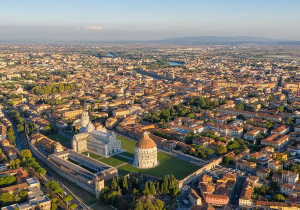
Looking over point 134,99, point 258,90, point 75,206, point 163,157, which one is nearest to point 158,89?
point 134,99

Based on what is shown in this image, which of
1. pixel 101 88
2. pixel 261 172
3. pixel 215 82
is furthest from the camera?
pixel 215 82

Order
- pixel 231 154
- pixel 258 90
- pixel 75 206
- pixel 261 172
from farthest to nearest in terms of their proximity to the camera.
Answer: pixel 258 90, pixel 231 154, pixel 261 172, pixel 75 206

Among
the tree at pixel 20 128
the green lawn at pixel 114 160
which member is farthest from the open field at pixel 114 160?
the tree at pixel 20 128

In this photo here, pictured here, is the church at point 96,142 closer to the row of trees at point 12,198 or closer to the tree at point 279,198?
the row of trees at point 12,198

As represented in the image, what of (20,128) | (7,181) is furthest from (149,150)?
(20,128)

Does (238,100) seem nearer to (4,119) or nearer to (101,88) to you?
(101,88)

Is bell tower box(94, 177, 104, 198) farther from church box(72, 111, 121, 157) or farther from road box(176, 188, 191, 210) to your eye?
church box(72, 111, 121, 157)
